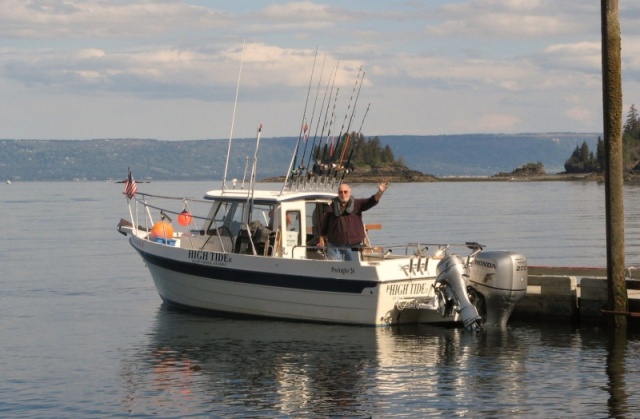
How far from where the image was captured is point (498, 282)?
810 inches

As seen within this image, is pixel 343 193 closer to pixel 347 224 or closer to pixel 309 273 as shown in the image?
pixel 347 224

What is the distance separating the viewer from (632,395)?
643 inches

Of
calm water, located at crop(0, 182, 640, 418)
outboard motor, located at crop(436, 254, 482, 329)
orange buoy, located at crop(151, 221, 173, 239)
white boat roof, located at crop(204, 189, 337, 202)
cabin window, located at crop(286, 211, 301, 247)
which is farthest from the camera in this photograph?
orange buoy, located at crop(151, 221, 173, 239)

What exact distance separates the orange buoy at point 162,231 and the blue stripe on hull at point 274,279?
1.84 meters

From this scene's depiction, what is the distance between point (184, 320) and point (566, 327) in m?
7.76

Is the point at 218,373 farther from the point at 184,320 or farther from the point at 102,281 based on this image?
the point at 102,281

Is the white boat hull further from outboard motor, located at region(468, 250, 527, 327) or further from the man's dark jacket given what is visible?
outboard motor, located at region(468, 250, 527, 327)

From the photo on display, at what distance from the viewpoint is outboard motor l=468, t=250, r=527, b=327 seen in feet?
67.4

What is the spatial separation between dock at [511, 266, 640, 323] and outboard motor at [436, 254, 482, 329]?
1.69 metres

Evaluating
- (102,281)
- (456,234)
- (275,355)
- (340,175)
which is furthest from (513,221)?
(275,355)

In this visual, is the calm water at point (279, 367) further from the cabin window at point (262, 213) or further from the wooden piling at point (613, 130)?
the cabin window at point (262, 213)

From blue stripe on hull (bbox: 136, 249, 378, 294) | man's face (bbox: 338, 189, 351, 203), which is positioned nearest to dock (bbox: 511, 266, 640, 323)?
blue stripe on hull (bbox: 136, 249, 378, 294)

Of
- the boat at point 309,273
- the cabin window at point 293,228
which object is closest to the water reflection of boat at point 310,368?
the boat at point 309,273

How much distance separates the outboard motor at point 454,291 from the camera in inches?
819
